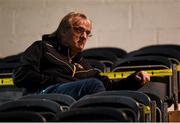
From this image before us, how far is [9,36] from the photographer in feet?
17.5

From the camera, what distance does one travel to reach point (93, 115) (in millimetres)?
2375

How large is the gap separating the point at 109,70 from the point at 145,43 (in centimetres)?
95

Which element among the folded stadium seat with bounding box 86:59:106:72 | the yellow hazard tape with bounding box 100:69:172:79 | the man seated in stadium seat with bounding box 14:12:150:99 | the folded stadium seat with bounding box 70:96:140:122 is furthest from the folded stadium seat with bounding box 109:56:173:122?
the folded stadium seat with bounding box 70:96:140:122

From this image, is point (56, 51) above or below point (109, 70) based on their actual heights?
above

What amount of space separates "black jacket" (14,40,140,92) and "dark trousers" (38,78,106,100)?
0.22 metres

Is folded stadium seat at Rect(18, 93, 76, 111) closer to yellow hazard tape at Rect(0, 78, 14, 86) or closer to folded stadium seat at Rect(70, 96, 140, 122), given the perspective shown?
folded stadium seat at Rect(70, 96, 140, 122)

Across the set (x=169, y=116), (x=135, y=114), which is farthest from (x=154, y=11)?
(x=135, y=114)

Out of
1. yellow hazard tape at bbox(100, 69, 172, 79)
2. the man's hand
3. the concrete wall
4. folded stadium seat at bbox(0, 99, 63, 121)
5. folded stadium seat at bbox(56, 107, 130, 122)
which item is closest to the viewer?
folded stadium seat at bbox(56, 107, 130, 122)

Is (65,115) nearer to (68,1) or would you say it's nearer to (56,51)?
(56,51)

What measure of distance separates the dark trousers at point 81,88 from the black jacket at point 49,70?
22 cm

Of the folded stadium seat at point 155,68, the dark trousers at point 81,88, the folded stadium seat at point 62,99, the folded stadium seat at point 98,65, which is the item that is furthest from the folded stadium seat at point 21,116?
the folded stadium seat at point 98,65

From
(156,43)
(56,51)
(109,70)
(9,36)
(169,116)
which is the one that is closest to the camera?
(169,116)

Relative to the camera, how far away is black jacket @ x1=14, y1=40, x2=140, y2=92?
129 inches

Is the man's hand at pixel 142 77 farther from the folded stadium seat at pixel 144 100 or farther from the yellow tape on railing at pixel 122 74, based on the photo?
the folded stadium seat at pixel 144 100
